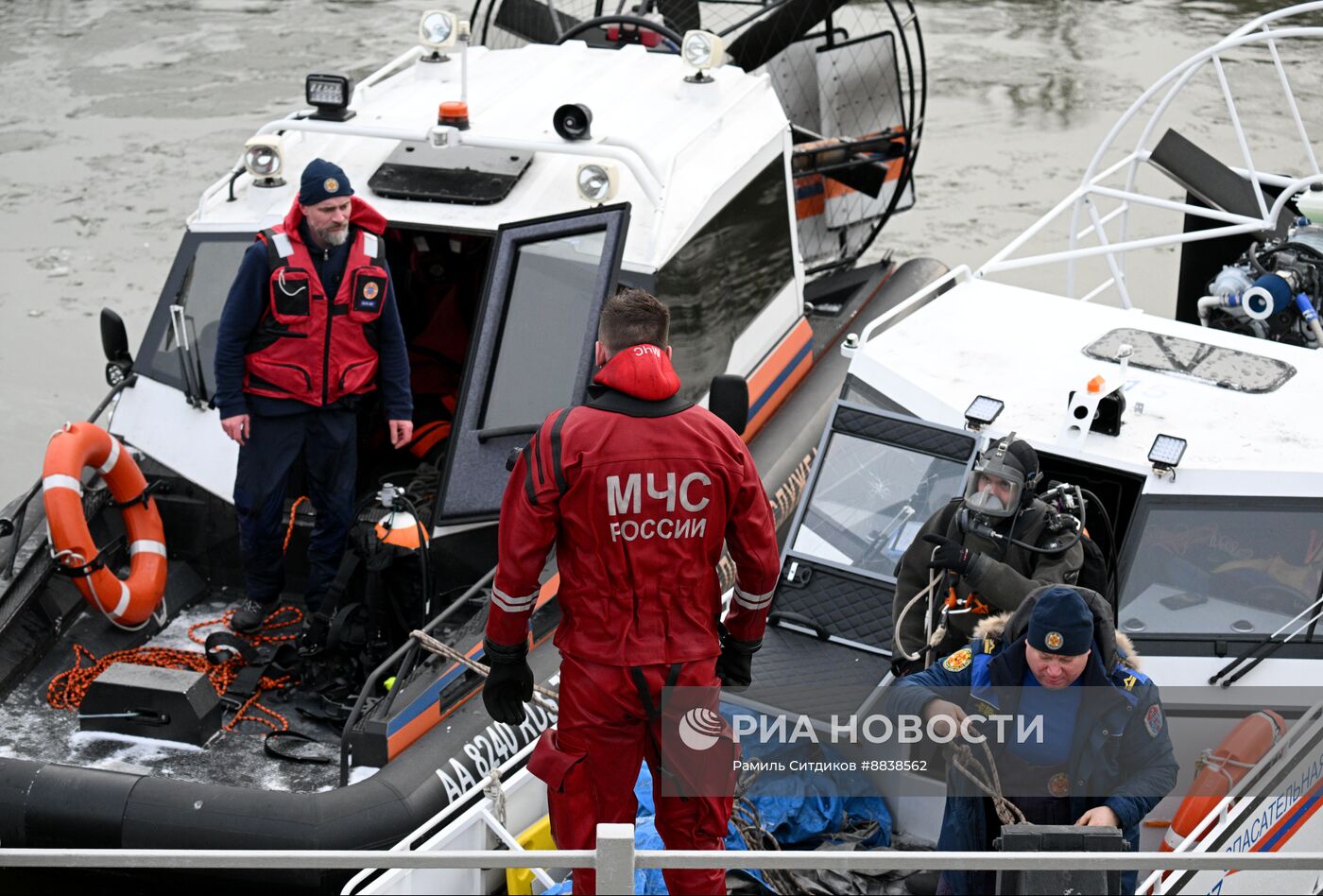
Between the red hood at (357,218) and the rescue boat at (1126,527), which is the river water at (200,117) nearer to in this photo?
the red hood at (357,218)

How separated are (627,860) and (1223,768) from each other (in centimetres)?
259

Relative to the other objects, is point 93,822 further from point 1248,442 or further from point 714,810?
point 1248,442

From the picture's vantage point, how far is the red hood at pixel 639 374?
3770mm

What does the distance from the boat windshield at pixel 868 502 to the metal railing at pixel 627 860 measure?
2.53 m

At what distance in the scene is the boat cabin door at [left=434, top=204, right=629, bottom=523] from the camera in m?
5.62

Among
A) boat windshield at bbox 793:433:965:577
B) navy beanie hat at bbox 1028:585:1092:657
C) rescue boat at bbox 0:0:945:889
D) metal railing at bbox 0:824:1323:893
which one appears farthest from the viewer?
boat windshield at bbox 793:433:965:577

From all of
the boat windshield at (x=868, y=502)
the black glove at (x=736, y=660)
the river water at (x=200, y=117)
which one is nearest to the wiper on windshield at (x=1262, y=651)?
the boat windshield at (x=868, y=502)

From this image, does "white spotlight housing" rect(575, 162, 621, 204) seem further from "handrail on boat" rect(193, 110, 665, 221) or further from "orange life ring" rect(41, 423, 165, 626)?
"orange life ring" rect(41, 423, 165, 626)

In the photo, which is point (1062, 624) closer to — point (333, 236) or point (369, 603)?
point (369, 603)

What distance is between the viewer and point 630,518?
Answer: 3.79 m

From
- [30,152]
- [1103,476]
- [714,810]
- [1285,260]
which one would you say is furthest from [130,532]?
[30,152]

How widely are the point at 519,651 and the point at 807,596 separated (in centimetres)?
176

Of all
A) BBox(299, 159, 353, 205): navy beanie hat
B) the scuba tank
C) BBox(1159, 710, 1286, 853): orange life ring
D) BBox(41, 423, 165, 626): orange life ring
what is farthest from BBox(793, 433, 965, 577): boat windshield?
BBox(41, 423, 165, 626): orange life ring

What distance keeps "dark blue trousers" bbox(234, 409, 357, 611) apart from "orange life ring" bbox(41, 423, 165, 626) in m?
0.36
